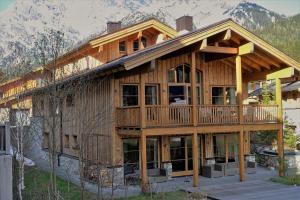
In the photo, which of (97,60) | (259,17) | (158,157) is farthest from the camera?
(259,17)

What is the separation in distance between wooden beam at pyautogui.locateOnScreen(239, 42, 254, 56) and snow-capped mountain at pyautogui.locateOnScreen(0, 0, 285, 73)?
24.2 feet

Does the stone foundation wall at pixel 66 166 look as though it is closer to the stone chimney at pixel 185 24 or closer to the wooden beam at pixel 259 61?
the wooden beam at pixel 259 61

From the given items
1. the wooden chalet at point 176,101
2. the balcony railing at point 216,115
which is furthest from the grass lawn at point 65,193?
the balcony railing at point 216,115

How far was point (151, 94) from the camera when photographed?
18.6 metres

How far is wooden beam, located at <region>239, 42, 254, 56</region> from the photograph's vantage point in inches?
686

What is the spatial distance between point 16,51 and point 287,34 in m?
92.0

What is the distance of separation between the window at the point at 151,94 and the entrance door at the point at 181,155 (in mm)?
2003

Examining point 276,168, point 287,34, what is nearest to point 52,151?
point 276,168

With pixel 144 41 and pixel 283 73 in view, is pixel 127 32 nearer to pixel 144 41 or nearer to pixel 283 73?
pixel 144 41

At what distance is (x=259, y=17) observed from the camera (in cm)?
15825

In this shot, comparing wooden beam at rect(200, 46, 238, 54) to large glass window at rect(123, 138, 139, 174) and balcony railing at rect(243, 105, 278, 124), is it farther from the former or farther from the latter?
large glass window at rect(123, 138, 139, 174)

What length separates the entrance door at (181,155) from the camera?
61.9ft

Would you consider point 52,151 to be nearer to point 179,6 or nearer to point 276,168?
point 276,168

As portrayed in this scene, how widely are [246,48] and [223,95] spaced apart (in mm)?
3449
